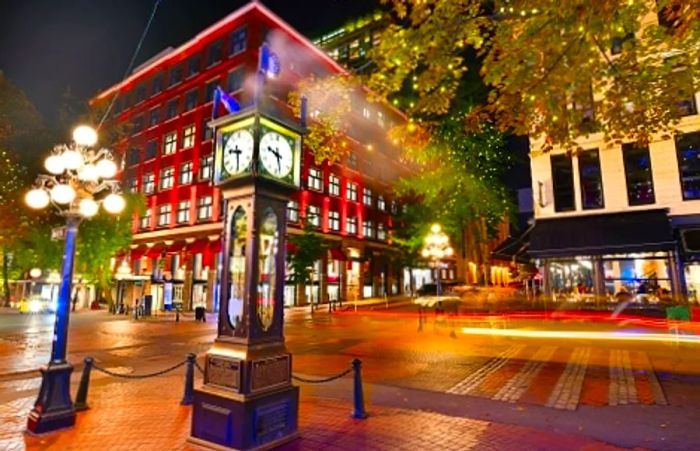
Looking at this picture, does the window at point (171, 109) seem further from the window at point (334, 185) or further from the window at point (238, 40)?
the window at point (334, 185)

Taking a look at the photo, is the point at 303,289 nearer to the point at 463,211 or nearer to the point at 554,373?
the point at 463,211

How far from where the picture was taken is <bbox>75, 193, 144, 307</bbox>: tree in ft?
97.7

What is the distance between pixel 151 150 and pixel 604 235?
126 ft

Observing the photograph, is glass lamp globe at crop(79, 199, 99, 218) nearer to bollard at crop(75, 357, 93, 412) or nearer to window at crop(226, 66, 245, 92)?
bollard at crop(75, 357, 93, 412)

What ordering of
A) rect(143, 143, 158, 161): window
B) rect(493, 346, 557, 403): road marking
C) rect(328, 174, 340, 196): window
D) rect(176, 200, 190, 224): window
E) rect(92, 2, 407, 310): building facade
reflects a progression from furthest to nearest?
rect(143, 143, 158, 161): window → rect(328, 174, 340, 196): window → rect(176, 200, 190, 224): window → rect(92, 2, 407, 310): building facade → rect(493, 346, 557, 403): road marking

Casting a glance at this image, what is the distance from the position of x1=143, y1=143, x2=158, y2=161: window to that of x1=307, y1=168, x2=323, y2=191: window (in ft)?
49.5

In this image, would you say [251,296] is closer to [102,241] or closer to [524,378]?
[524,378]

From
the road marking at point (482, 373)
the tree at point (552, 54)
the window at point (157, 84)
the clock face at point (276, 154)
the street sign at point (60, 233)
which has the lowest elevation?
the road marking at point (482, 373)

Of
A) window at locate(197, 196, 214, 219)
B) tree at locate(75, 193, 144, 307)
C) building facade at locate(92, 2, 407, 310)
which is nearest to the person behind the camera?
tree at locate(75, 193, 144, 307)

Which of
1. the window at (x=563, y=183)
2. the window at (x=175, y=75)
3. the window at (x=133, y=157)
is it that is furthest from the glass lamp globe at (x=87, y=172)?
the window at (x=133, y=157)

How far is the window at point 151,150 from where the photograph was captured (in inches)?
1590

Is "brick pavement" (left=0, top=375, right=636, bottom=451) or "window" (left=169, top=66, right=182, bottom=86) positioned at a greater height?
"window" (left=169, top=66, right=182, bottom=86)

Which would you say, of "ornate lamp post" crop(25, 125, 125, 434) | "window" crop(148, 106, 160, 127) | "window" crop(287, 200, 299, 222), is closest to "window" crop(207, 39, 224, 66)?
"window" crop(148, 106, 160, 127)

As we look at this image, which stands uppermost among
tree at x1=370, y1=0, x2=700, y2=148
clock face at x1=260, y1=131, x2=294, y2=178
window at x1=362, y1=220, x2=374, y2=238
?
window at x1=362, y1=220, x2=374, y2=238
